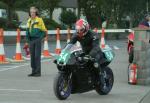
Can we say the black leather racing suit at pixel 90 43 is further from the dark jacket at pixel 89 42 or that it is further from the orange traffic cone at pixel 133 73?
the orange traffic cone at pixel 133 73

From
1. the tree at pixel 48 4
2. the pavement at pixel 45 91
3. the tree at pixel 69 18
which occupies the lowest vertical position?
the tree at pixel 69 18

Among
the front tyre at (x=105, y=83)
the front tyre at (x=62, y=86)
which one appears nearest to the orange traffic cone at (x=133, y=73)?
the front tyre at (x=105, y=83)

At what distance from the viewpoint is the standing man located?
15.0 m

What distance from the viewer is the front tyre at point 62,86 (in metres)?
10.5

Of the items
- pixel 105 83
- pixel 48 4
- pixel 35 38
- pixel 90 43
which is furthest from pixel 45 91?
pixel 48 4

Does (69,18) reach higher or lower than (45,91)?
lower

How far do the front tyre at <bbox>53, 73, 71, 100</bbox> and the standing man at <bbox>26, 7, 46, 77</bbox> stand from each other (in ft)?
14.0

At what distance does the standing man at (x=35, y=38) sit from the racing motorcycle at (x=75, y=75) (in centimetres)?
380

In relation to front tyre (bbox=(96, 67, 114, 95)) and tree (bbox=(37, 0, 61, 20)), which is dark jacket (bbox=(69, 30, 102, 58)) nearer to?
front tyre (bbox=(96, 67, 114, 95))

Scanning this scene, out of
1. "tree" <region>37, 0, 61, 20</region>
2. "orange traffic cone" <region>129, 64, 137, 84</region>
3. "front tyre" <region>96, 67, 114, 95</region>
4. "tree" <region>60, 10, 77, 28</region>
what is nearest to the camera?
"front tyre" <region>96, 67, 114, 95</region>

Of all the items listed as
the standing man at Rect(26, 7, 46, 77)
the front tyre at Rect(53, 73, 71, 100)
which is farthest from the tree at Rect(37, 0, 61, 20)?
the front tyre at Rect(53, 73, 71, 100)

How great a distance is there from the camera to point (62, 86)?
1062 centimetres

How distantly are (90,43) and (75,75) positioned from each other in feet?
2.35

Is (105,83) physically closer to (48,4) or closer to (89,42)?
(89,42)
